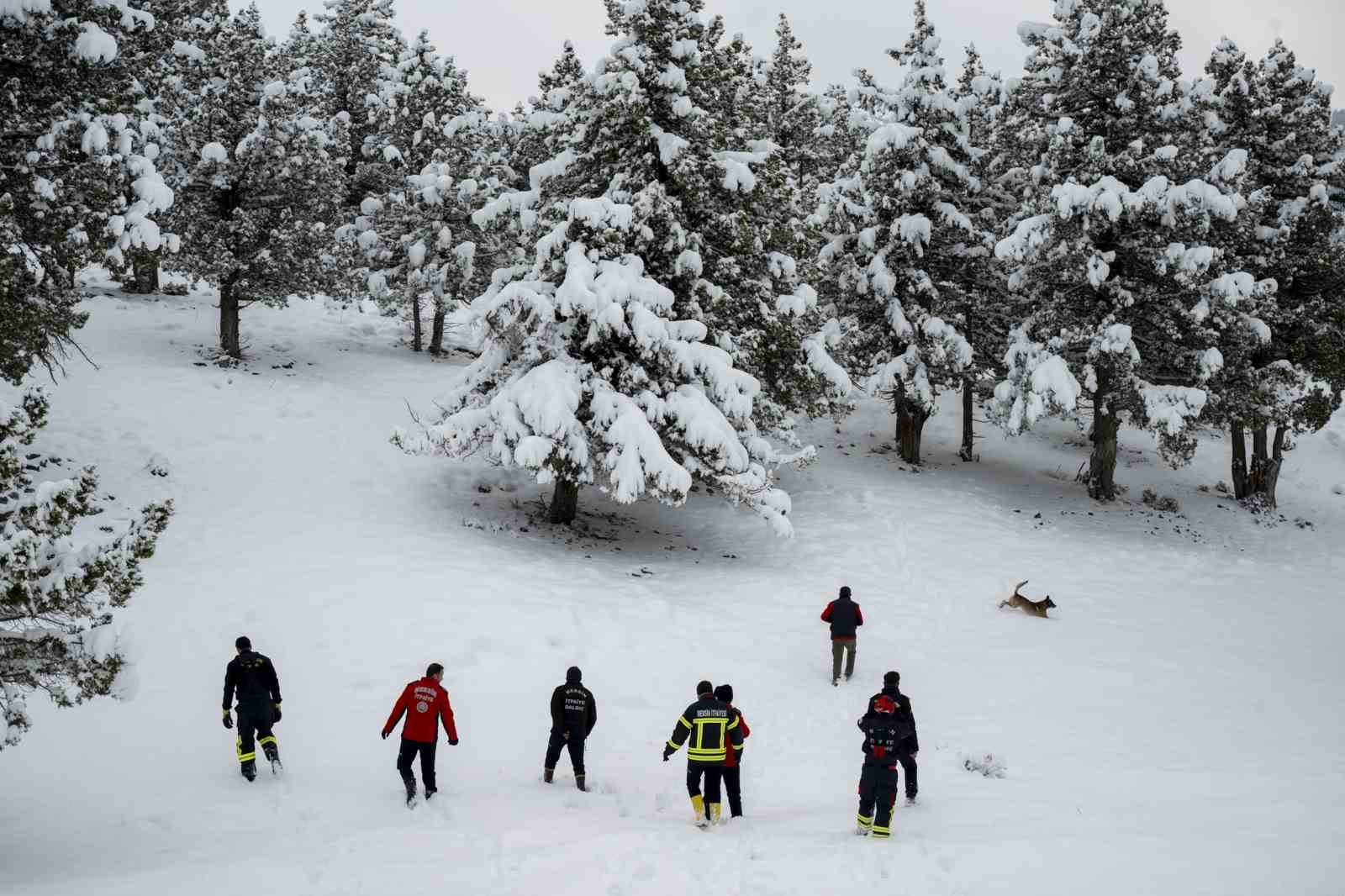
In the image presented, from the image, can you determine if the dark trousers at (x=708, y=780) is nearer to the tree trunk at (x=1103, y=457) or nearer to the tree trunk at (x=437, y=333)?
the tree trunk at (x=1103, y=457)

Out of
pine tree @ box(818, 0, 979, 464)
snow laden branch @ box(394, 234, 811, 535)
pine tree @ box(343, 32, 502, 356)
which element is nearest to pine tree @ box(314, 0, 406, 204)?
pine tree @ box(343, 32, 502, 356)

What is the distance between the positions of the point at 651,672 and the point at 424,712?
5.22 metres

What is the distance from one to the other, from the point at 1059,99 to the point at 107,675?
87.4 ft

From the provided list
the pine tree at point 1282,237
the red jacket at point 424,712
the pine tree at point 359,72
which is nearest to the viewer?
the red jacket at point 424,712

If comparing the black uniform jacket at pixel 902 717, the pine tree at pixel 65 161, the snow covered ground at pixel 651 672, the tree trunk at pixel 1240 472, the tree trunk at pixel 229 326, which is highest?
the pine tree at pixel 65 161

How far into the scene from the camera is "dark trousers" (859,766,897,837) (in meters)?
9.45

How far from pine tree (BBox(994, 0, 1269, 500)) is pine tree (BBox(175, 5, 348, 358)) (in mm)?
20971

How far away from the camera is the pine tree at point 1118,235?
2403cm

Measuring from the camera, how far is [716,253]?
72.8 feet

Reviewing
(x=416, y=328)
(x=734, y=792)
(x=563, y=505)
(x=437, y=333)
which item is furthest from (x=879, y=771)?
(x=416, y=328)

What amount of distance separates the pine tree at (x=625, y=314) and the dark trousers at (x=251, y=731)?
761 centimetres

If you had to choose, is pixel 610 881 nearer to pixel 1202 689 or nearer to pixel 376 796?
pixel 376 796

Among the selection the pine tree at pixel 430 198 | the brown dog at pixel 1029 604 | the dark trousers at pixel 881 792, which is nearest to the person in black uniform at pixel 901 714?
the dark trousers at pixel 881 792

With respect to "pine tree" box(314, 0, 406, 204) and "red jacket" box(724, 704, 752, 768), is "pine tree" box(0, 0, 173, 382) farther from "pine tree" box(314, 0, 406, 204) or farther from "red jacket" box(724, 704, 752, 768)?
"pine tree" box(314, 0, 406, 204)
